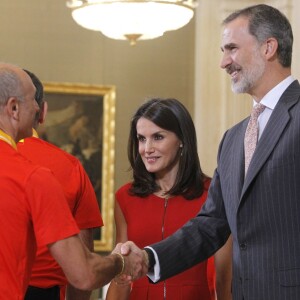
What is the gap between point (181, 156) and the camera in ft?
15.5

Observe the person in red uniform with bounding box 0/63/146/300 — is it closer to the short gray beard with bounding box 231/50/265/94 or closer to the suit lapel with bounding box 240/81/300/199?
the suit lapel with bounding box 240/81/300/199

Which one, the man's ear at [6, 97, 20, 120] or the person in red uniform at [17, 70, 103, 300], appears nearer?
the man's ear at [6, 97, 20, 120]

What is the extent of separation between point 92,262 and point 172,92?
250 inches

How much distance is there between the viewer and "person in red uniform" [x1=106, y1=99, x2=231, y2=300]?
4406 millimetres

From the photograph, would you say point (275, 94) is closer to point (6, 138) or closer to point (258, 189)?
point (258, 189)

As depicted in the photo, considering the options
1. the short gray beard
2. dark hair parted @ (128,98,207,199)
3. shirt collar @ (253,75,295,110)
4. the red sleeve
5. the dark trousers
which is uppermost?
the short gray beard

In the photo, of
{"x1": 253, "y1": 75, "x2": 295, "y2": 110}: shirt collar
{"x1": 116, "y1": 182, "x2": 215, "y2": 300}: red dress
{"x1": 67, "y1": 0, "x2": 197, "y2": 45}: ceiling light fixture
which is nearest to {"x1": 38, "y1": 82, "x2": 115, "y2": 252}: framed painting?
{"x1": 67, "y1": 0, "x2": 197, "y2": 45}: ceiling light fixture

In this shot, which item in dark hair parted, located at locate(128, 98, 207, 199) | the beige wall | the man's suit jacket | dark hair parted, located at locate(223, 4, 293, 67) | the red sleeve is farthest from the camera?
the beige wall

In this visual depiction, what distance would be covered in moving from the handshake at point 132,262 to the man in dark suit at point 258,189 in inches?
1.2

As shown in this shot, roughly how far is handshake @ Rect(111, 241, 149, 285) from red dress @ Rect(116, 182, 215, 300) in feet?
1.22

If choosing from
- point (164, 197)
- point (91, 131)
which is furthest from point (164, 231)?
point (91, 131)

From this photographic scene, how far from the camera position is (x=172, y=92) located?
9.46 metres

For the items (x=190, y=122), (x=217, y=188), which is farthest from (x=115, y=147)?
(x=217, y=188)

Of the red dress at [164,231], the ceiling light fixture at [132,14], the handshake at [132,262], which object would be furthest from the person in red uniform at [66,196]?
the ceiling light fixture at [132,14]
